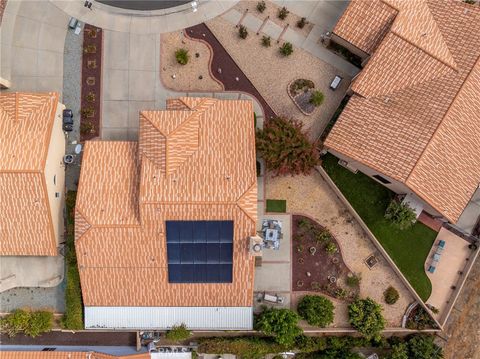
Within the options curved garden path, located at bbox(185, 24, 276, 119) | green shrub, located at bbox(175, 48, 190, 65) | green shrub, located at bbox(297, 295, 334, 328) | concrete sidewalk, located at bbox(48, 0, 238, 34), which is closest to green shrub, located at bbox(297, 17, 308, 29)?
concrete sidewalk, located at bbox(48, 0, 238, 34)

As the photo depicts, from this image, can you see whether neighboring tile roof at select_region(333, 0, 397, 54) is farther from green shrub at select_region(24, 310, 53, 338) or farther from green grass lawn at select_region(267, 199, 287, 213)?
green shrub at select_region(24, 310, 53, 338)

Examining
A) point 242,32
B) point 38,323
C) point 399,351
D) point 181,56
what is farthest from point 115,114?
point 399,351

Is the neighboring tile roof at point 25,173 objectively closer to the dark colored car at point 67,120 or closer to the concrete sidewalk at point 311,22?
the dark colored car at point 67,120

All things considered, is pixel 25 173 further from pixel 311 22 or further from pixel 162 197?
pixel 311 22

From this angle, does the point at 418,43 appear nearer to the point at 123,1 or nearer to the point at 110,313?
the point at 123,1

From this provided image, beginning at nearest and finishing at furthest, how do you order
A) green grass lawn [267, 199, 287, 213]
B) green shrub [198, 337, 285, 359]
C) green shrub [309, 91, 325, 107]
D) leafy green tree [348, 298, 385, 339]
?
leafy green tree [348, 298, 385, 339], green shrub [198, 337, 285, 359], green shrub [309, 91, 325, 107], green grass lawn [267, 199, 287, 213]

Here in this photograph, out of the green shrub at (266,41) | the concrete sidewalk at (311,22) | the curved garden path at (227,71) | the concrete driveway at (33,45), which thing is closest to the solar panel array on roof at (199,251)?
the curved garden path at (227,71)
